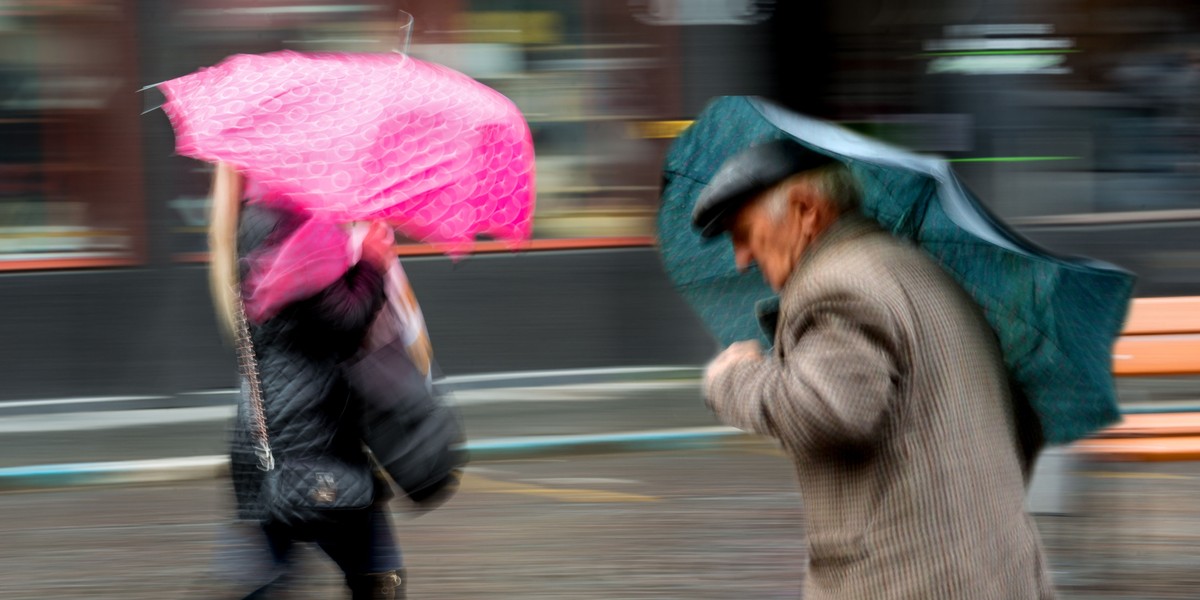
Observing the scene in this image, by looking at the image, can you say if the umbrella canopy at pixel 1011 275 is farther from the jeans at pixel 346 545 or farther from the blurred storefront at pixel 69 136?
the blurred storefront at pixel 69 136

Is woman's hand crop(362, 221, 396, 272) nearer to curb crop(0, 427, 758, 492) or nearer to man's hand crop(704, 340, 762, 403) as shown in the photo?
man's hand crop(704, 340, 762, 403)

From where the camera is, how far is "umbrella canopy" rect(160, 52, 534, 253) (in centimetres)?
302

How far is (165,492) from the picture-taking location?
23.2 ft

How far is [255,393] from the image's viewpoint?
331 centimetres

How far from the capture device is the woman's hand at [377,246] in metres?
3.30

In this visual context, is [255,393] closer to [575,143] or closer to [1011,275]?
[1011,275]

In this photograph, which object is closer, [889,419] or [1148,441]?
[889,419]

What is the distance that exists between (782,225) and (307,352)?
4.47ft

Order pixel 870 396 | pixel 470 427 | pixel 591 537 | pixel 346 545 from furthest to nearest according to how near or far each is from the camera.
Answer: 1. pixel 470 427
2. pixel 591 537
3. pixel 346 545
4. pixel 870 396

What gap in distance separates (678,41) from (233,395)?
11.0 ft

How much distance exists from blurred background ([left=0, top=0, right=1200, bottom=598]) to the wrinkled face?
564 centimetres

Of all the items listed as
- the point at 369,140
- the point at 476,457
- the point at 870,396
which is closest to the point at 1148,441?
the point at 369,140

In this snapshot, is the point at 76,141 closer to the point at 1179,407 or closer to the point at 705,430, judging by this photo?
the point at 705,430

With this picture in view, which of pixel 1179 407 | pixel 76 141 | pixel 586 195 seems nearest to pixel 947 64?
pixel 586 195
